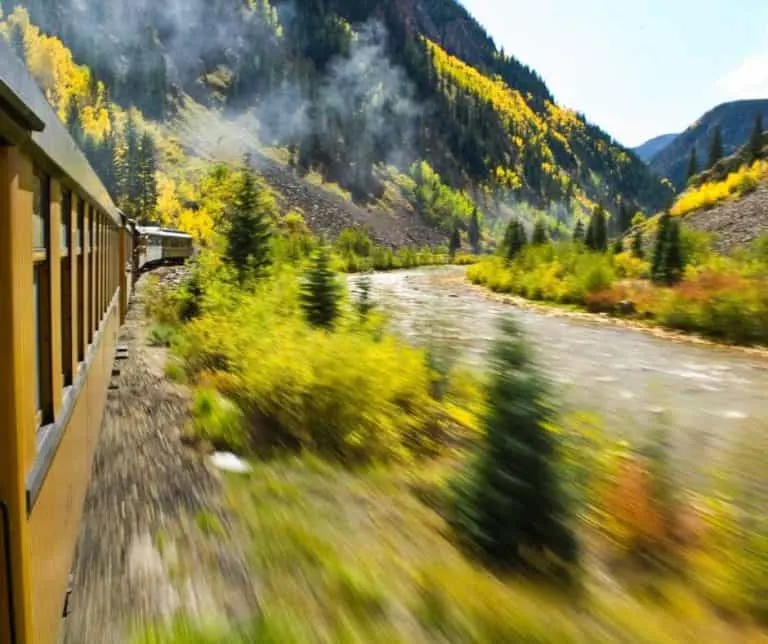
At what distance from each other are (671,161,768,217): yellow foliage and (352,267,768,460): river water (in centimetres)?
2312

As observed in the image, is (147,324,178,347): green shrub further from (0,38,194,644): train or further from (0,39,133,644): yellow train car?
(0,39,133,644): yellow train car

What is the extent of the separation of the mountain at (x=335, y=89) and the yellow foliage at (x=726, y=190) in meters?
77.3

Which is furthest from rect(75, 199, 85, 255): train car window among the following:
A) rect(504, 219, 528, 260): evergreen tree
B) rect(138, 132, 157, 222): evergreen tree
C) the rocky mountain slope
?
rect(138, 132, 157, 222): evergreen tree

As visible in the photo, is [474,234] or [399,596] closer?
[399,596]

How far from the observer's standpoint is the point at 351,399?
21.0 feet

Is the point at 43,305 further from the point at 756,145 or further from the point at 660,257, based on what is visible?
the point at 756,145

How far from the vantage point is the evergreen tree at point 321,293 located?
9.69m

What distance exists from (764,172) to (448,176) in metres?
115

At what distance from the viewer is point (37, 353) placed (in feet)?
7.46

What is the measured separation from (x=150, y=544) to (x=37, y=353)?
7.99ft

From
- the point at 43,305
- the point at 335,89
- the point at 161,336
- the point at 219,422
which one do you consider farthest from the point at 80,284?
the point at 335,89

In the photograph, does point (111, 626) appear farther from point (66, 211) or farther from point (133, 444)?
point (133, 444)

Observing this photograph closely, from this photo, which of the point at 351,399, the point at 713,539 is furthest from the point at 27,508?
the point at 351,399

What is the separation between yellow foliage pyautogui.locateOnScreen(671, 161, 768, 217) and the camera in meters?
37.5
